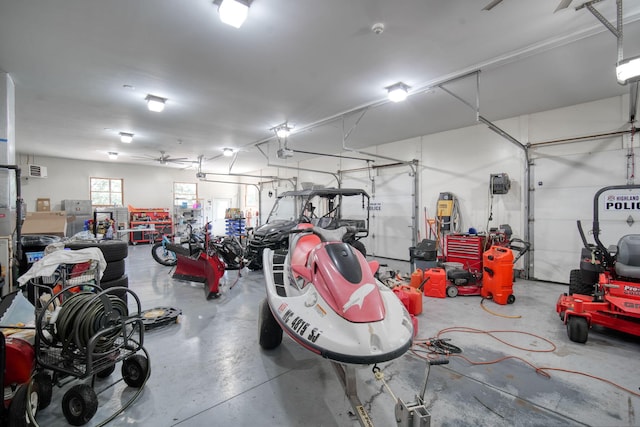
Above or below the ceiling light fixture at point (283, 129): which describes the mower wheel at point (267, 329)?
Result: below

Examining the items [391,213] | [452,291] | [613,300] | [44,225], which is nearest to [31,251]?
[44,225]

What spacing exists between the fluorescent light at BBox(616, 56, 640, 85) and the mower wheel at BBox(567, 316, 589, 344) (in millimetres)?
2333

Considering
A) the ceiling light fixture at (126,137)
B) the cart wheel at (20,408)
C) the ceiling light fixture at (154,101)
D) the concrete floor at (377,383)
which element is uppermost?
the ceiling light fixture at (126,137)

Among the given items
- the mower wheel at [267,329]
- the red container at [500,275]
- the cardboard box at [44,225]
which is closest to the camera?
the mower wheel at [267,329]

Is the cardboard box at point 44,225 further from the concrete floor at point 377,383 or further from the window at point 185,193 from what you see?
the window at point 185,193

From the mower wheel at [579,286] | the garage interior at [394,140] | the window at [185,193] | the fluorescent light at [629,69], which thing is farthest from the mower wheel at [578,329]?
the window at [185,193]

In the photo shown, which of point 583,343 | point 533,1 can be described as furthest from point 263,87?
point 583,343

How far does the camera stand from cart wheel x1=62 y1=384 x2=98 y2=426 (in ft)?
5.74

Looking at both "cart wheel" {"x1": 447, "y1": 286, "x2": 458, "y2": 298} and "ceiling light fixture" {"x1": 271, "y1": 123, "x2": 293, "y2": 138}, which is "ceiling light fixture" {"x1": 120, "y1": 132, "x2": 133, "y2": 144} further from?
"cart wheel" {"x1": 447, "y1": 286, "x2": 458, "y2": 298}

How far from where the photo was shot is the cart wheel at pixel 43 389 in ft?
5.98

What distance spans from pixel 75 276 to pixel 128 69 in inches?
110

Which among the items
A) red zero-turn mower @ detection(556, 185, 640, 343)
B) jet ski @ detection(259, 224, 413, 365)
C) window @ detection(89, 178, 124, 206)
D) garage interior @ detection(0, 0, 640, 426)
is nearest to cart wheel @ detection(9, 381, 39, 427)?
garage interior @ detection(0, 0, 640, 426)

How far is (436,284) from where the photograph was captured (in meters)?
4.37

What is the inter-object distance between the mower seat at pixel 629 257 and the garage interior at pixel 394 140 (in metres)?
0.22
